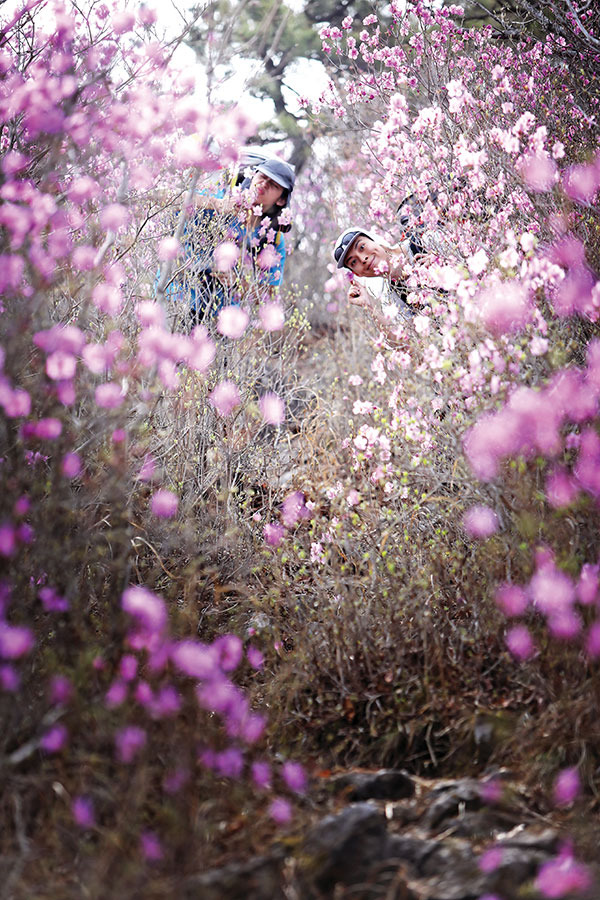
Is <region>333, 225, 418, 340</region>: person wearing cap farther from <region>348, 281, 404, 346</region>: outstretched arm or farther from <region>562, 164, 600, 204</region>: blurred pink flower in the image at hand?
<region>562, 164, 600, 204</region>: blurred pink flower

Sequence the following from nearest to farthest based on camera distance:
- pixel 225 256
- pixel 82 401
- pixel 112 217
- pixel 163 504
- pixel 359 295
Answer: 1. pixel 112 217
2. pixel 82 401
3. pixel 163 504
4. pixel 225 256
5. pixel 359 295

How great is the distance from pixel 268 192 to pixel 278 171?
0.52 ft

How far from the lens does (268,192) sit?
17.3 feet

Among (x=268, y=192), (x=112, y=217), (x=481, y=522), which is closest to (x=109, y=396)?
(x=112, y=217)

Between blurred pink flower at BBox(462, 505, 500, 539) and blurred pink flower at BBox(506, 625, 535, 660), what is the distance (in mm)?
525

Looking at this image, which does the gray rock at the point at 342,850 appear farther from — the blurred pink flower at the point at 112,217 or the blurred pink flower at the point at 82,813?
the blurred pink flower at the point at 112,217

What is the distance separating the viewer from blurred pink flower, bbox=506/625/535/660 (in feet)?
8.09

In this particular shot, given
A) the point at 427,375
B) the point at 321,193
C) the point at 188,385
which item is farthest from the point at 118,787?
the point at 321,193

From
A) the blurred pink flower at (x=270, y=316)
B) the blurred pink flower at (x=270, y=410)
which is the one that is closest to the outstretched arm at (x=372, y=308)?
the blurred pink flower at (x=270, y=316)

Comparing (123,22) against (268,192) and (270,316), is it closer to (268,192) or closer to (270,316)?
(270,316)

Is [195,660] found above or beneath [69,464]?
beneath

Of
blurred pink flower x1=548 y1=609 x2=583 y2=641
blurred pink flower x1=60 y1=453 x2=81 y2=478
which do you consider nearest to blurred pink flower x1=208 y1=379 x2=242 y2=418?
blurred pink flower x1=60 y1=453 x2=81 y2=478

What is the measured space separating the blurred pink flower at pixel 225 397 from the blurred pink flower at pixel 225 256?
0.66m

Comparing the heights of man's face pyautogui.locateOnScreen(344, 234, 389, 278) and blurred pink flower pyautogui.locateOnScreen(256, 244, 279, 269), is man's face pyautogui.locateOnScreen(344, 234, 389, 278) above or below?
below
